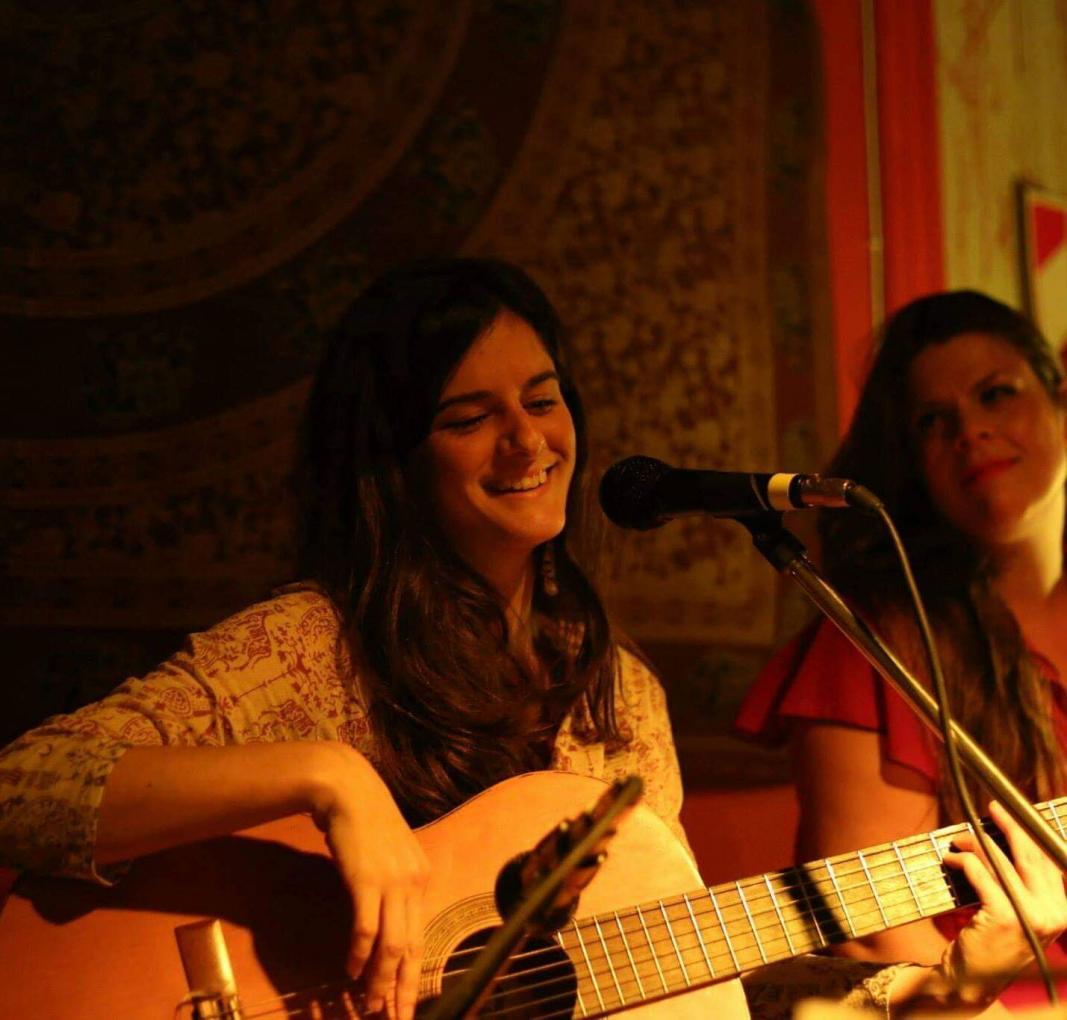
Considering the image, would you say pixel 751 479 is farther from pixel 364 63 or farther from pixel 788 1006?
pixel 364 63

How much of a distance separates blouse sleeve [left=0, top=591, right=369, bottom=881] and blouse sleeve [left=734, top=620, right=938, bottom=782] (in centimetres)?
73

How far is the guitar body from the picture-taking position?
1.10m

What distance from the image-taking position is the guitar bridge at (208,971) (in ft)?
3.60

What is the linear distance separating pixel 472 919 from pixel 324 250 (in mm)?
1159

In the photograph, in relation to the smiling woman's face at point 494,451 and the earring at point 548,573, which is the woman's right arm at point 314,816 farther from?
the earring at point 548,573

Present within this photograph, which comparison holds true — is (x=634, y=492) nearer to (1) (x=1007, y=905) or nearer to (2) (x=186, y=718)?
(2) (x=186, y=718)

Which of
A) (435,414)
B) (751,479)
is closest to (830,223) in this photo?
(435,414)

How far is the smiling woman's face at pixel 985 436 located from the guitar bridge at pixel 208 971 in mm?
1387

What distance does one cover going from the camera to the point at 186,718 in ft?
4.29

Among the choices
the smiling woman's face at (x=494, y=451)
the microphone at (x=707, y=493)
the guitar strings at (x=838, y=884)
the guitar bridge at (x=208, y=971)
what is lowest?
the guitar strings at (x=838, y=884)

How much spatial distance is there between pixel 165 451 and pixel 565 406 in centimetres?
64

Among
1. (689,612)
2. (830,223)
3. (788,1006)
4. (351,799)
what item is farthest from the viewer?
(830,223)

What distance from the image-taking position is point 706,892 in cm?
130

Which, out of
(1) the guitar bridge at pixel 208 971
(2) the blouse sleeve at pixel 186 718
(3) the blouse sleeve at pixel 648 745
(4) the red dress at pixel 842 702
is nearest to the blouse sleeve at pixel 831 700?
(4) the red dress at pixel 842 702
